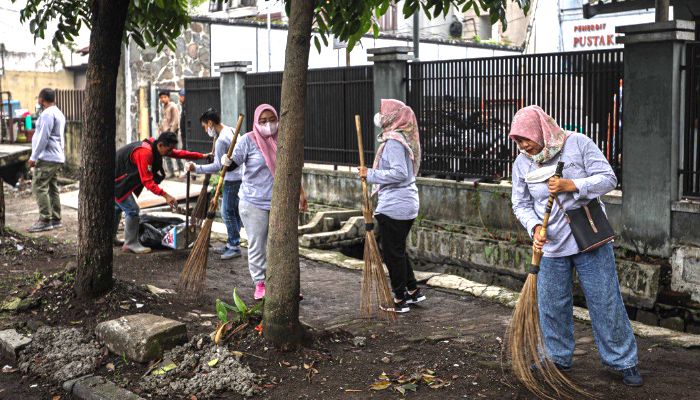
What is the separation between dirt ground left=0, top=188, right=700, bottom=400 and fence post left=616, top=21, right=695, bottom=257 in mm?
1911

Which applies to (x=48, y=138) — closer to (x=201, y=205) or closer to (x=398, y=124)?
(x=201, y=205)

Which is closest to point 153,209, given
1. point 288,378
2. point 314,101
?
point 314,101

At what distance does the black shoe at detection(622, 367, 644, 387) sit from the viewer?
4.99 meters

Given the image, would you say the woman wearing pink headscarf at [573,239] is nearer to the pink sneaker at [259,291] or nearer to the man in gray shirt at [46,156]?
the pink sneaker at [259,291]

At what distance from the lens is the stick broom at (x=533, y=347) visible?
16.1 ft

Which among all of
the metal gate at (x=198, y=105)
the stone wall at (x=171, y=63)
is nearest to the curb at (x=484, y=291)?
the metal gate at (x=198, y=105)

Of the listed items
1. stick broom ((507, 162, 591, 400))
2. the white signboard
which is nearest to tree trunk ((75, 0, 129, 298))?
stick broom ((507, 162, 591, 400))

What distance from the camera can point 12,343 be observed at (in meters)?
6.37

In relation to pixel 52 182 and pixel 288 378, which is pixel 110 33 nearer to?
pixel 288 378

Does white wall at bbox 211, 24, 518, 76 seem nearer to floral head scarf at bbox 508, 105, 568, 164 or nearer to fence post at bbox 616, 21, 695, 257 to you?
fence post at bbox 616, 21, 695, 257

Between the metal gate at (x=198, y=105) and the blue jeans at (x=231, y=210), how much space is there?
6.34 meters

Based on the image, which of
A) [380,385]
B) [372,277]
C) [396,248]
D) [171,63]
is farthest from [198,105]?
[380,385]

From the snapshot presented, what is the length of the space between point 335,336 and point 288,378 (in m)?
0.84

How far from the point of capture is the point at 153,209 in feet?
43.5
